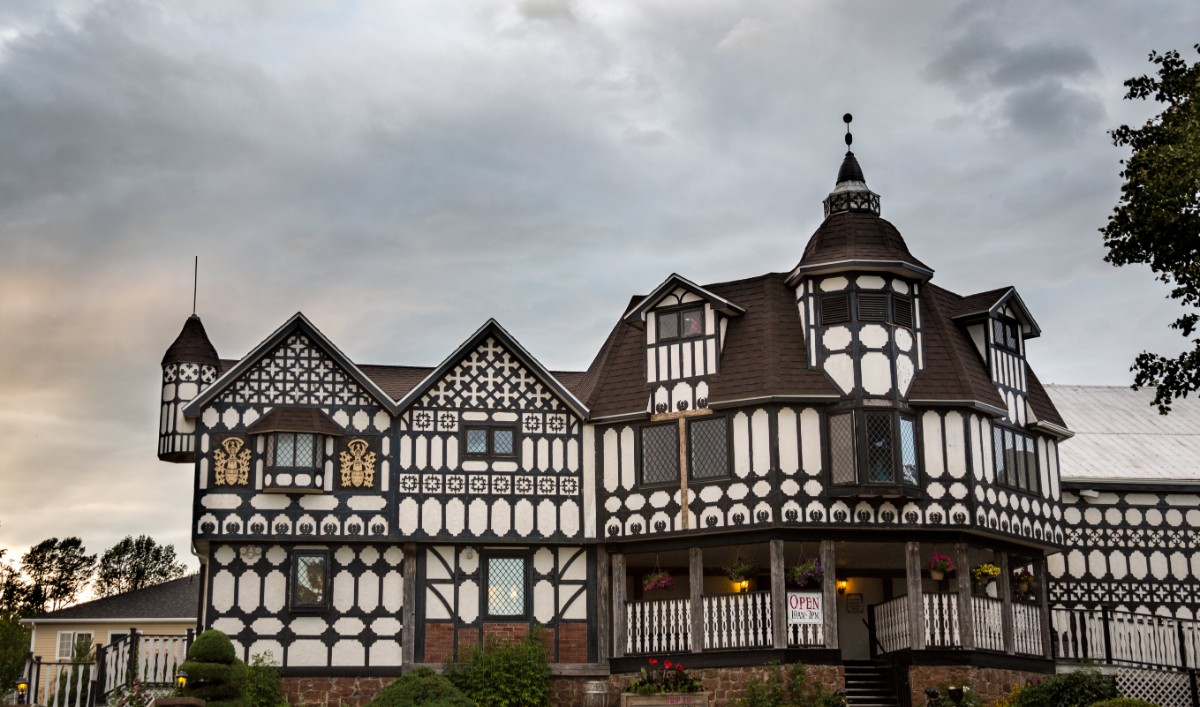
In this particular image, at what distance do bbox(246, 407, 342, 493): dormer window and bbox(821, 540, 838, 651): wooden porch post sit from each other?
10143mm

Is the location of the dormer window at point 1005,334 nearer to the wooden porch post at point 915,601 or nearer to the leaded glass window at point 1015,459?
the leaded glass window at point 1015,459

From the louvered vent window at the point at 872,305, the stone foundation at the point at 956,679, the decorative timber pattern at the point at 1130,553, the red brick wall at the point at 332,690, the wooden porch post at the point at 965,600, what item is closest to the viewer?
the stone foundation at the point at 956,679

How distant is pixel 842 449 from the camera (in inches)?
1140

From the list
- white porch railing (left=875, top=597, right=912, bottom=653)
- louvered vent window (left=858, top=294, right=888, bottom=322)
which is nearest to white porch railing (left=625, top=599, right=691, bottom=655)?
white porch railing (left=875, top=597, right=912, bottom=653)

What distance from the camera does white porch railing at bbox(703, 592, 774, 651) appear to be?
28.6 metres

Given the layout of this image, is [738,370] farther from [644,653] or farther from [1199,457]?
[1199,457]

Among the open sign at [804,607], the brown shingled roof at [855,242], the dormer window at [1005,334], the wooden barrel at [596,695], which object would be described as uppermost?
the brown shingled roof at [855,242]

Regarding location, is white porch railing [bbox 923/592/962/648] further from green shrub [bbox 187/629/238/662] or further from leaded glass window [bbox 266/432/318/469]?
green shrub [bbox 187/629/238/662]

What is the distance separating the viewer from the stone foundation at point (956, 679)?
92.2 feet

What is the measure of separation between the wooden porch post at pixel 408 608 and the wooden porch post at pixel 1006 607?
11.9 metres

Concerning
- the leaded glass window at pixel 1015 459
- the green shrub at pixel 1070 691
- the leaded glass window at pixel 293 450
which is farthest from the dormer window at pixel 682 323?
the green shrub at pixel 1070 691

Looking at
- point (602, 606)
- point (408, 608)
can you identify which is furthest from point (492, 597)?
point (602, 606)

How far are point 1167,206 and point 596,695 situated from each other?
580 inches

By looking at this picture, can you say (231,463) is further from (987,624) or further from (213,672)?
(987,624)
